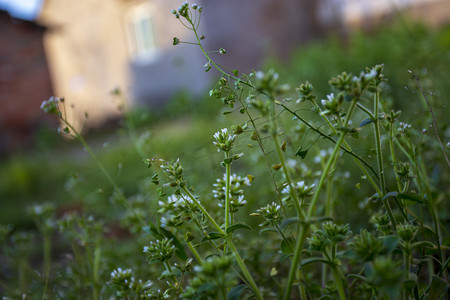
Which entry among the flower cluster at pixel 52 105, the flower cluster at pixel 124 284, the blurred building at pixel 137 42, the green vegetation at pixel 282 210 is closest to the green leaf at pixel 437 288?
the green vegetation at pixel 282 210

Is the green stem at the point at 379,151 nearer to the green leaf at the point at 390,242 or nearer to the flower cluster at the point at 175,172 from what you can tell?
the green leaf at the point at 390,242

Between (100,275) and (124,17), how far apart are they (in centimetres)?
1240

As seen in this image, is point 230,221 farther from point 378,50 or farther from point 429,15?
point 429,15

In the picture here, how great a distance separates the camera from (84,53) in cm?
1385

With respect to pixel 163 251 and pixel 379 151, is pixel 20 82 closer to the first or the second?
pixel 163 251

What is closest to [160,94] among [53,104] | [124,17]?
[124,17]

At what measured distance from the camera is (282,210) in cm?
100

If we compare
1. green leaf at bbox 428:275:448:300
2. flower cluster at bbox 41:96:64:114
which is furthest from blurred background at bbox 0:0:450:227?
green leaf at bbox 428:275:448:300

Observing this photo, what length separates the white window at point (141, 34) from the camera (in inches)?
472

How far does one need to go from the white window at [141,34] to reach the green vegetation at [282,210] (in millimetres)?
9600

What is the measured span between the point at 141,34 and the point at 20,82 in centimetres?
364

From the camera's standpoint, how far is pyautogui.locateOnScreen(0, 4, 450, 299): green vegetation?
0.78 metres

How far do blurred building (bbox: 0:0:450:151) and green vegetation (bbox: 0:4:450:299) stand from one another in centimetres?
740

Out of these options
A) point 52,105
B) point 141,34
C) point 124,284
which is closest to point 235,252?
point 124,284
